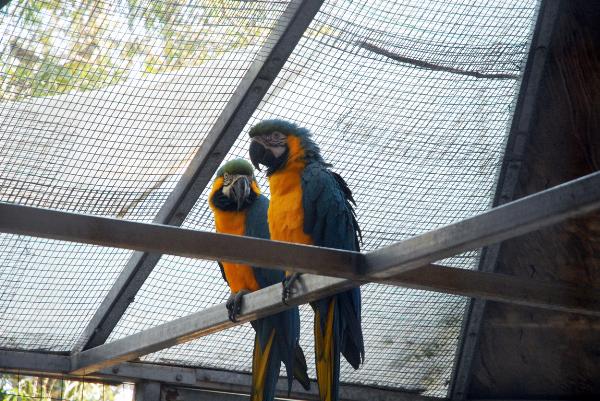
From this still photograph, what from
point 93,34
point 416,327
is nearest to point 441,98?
point 416,327

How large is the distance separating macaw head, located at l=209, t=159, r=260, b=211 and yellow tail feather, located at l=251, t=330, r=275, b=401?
0.48 metres

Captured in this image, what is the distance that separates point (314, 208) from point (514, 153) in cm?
86

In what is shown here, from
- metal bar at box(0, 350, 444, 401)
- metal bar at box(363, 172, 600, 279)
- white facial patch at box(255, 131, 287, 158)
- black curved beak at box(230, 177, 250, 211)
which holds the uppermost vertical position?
white facial patch at box(255, 131, 287, 158)

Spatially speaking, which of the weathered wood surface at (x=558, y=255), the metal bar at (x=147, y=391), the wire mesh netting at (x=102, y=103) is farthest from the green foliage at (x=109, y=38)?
the metal bar at (x=147, y=391)

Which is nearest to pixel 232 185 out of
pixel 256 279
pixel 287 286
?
pixel 256 279

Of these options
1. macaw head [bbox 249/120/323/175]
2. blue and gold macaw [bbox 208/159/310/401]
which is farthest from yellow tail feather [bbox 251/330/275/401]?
macaw head [bbox 249/120/323/175]

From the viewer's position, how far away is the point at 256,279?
11.5 feet

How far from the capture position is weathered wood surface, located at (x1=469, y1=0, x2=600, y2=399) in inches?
134

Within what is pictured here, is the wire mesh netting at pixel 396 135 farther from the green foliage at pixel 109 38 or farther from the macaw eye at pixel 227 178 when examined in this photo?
the green foliage at pixel 109 38

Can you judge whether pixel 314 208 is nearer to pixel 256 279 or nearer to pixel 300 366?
pixel 256 279

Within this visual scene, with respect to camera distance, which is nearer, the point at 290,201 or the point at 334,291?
the point at 334,291

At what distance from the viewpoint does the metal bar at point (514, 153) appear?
11.0 feet

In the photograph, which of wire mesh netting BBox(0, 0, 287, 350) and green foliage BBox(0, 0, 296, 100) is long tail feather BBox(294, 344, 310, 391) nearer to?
wire mesh netting BBox(0, 0, 287, 350)

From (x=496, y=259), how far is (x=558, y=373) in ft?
1.70
